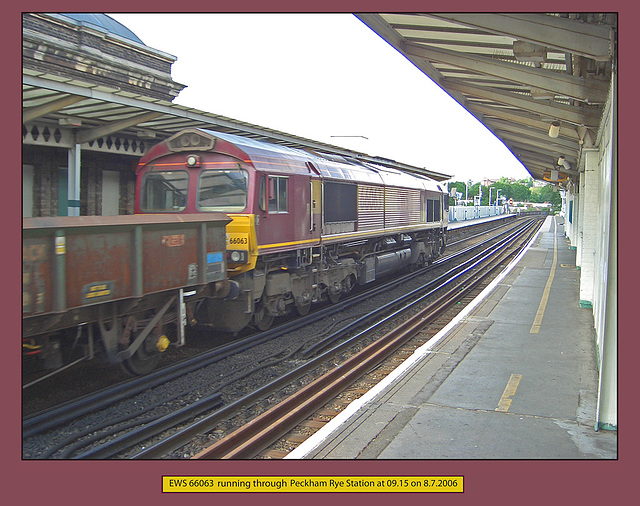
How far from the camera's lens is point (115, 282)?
646cm

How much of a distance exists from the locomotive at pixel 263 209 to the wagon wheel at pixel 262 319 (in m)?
0.02

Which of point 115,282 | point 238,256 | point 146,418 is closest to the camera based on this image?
point 146,418

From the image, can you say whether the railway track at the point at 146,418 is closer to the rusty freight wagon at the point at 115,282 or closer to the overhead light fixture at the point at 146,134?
the rusty freight wagon at the point at 115,282

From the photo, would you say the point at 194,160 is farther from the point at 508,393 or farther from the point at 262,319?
the point at 508,393

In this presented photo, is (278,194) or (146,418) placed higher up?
(278,194)

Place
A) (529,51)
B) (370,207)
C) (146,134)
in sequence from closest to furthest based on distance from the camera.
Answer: (529,51) < (146,134) < (370,207)

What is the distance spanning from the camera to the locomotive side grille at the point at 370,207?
14.2 metres

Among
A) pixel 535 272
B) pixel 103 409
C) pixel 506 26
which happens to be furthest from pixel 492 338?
pixel 535 272

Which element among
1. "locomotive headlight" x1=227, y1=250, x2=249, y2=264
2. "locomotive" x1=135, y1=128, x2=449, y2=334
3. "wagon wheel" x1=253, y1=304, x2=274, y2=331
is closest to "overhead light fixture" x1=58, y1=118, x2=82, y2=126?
"locomotive" x1=135, y1=128, x2=449, y2=334

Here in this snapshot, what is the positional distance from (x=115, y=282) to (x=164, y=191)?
3.78 metres

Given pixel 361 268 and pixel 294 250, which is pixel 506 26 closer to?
pixel 294 250
